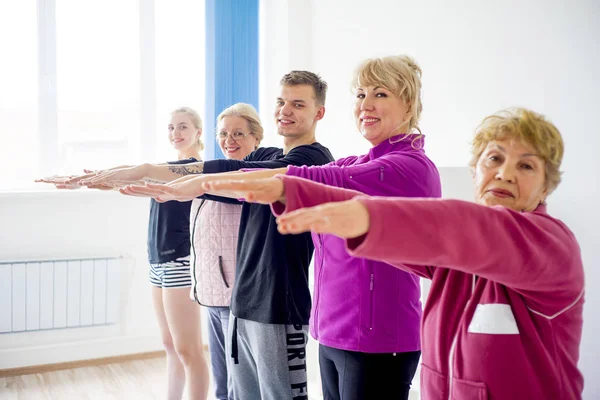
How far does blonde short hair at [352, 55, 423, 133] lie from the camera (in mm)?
1531

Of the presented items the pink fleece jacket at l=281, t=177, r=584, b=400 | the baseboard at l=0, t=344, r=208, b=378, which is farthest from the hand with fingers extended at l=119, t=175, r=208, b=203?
the baseboard at l=0, t=344, r=208, b=378

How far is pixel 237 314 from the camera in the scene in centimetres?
182

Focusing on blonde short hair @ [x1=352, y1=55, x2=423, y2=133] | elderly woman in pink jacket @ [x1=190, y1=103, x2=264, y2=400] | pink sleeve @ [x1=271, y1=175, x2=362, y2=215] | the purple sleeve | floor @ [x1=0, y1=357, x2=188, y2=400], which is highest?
blonde short hair @ [x1=352, y1=55, x2=423, y2=133]

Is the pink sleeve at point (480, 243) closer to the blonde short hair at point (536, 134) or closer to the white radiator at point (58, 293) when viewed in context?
the blonde short hair at point (536, 134)

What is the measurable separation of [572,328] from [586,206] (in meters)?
1.14

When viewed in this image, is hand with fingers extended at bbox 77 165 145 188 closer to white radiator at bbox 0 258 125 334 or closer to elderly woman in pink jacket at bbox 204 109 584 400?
elderly woman in pink jacket at bbox 204 109 584 400

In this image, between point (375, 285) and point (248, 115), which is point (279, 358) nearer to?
point (375, 285)

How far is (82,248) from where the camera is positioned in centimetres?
382

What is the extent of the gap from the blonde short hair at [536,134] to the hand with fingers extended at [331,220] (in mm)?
385

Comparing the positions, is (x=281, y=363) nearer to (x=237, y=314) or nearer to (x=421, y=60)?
(x=237, y=314)

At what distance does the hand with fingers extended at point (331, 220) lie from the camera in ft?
2.38

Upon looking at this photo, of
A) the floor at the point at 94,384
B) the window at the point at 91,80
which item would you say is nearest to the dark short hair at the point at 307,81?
the floor at the point at 94,384

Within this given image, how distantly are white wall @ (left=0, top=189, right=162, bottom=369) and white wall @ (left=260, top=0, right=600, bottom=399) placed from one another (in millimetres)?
1521

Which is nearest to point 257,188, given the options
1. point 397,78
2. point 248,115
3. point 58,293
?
point 397,78
